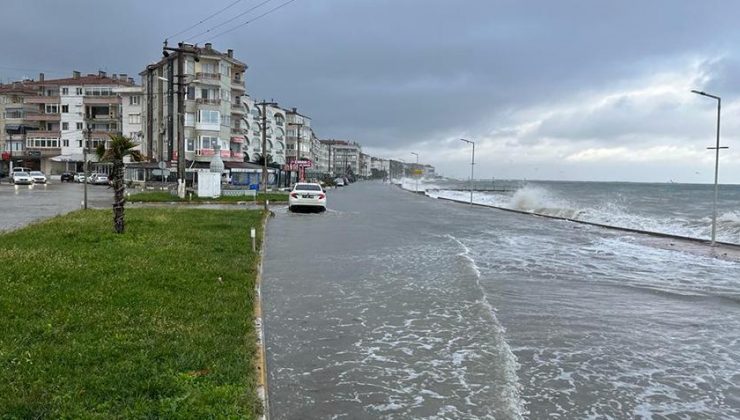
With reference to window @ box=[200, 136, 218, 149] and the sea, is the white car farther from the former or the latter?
window @ box=[200, 136, 218, 149]

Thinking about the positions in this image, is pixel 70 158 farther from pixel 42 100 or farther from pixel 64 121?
pixel 42 100

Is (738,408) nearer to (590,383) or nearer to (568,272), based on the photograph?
(590,383)

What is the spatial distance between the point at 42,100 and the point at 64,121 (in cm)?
638

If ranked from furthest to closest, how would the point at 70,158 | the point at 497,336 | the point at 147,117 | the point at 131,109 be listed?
the point at 70,158, the point at 131,109, the point at 147,117, the point at 497,336

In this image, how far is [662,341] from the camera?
7.86 metres

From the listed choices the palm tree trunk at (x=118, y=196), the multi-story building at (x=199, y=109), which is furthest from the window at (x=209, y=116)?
the palm tree trunk at (x=118, y=196)

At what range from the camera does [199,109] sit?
71.9 m

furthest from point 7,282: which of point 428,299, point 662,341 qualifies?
point 662,341

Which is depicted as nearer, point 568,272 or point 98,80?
point 568,272

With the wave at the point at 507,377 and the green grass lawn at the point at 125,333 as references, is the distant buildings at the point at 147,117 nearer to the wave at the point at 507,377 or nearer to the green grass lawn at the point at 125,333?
the green grass lawn at the point at 125,333

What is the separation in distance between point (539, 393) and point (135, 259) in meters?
8.36

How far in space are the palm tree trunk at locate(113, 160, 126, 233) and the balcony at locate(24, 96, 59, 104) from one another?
3758 inches

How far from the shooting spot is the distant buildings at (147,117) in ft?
236

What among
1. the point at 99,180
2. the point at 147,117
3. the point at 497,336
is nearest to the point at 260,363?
the point at 497,336
